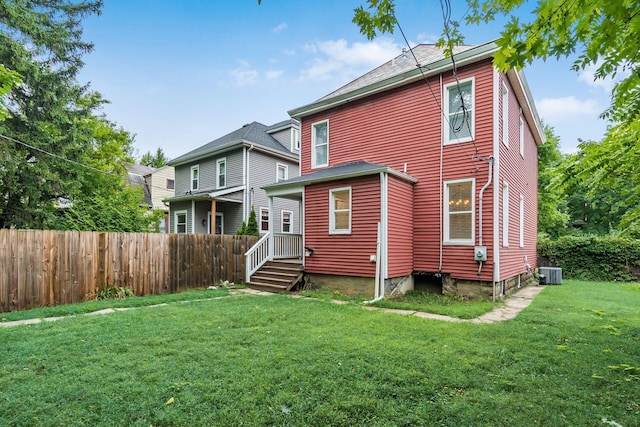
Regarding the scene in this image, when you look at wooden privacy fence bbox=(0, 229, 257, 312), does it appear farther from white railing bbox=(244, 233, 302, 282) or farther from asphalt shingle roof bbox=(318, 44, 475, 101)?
asphalt shingle roof bbox=(318, 44, 475, 101)

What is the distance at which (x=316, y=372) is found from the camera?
3.21 m

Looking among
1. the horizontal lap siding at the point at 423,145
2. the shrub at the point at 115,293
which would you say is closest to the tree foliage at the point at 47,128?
the shrub at the point at 115,293

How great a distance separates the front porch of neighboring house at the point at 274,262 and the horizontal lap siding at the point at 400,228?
2.87m

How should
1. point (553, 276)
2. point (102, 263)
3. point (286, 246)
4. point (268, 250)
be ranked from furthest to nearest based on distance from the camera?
point (553, 276) → point (286, 246) → point (268, 250) → point (102, 263)

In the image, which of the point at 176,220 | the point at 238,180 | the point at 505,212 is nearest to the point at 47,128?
the point at 176,220

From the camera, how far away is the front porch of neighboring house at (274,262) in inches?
371

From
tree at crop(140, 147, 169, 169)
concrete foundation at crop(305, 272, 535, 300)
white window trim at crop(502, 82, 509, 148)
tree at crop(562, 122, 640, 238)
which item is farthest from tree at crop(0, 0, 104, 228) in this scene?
tree at crop(140, 147, 169, 169)

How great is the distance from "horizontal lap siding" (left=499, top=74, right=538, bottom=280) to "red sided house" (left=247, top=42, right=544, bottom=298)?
2.4 inches

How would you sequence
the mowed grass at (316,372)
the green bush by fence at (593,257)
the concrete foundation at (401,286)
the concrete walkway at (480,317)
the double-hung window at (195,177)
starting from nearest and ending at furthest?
the mowed grass at (316,372) → the concrete walkway at (480,317) → the concrete foundation at (401,286) → the green bush by fence at (593,257) → the double-hung window at (195,177)

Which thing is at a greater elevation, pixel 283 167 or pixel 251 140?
pixel 251 140

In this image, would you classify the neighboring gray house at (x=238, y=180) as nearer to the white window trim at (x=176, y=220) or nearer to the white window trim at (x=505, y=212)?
the white window trim at (x=176, y=220)

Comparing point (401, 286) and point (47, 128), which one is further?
point (47, 128)

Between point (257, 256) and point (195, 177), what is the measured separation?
32.5 feet

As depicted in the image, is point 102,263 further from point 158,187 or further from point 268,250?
point 158,187
